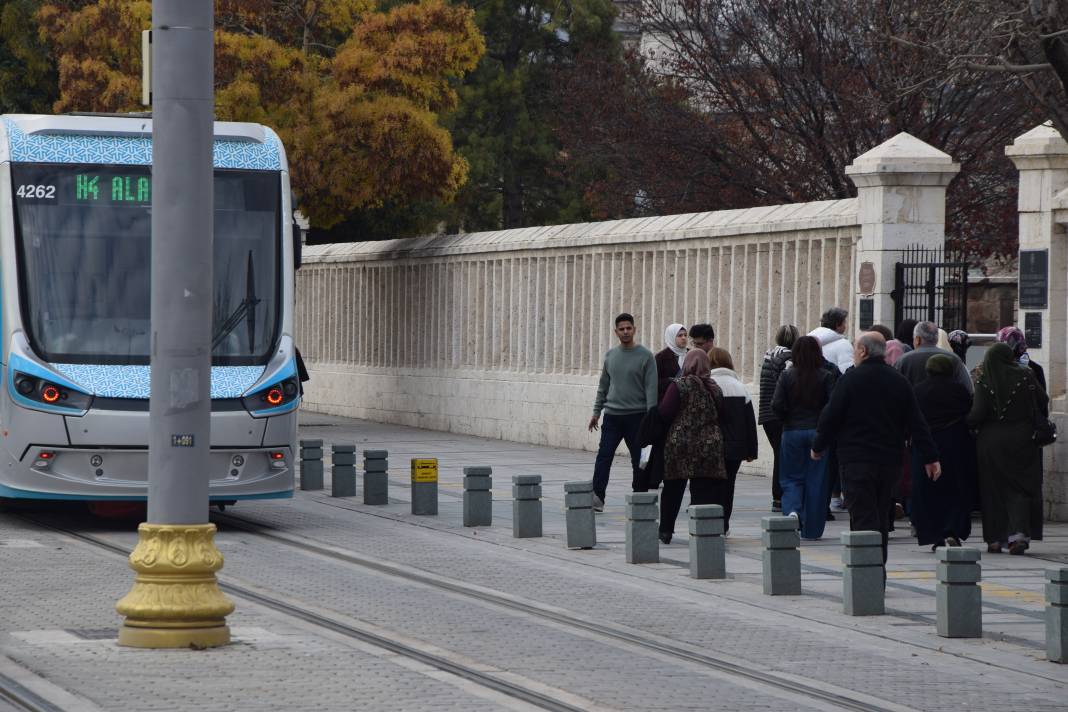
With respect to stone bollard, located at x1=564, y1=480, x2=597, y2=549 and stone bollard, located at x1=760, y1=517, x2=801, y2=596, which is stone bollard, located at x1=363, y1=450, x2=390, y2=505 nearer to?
stone bollard, located at x1=564, y1=480, x2=597, y2=549

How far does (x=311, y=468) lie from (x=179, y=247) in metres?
10.7

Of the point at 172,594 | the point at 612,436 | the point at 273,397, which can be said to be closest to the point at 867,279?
the point at 612,436

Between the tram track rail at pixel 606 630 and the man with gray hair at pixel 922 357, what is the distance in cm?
446

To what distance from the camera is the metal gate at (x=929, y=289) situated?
1872 centimetres

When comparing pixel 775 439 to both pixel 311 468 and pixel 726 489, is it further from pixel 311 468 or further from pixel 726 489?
pixel 311 468

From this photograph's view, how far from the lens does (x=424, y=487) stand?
1714 centimetres

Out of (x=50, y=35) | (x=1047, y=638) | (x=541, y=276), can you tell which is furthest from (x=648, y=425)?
(x=50, y=35)

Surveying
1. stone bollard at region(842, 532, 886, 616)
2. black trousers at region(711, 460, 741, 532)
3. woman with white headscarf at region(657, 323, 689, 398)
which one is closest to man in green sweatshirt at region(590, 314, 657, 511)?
woman with white headscarf at region(657, 323, 689, 398)

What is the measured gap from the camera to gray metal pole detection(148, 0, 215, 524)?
9.38 metres

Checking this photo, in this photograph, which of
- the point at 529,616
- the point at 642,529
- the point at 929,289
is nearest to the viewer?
the point at 529,616

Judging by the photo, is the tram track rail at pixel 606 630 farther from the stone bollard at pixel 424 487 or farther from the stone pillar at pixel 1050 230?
the stone pillar at pixel 1050 230

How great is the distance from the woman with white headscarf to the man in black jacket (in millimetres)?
5440

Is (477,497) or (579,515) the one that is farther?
(477,497)

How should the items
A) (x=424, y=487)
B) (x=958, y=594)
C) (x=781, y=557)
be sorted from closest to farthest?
(x=958, y=594)
(x=781, y=557)
(x=424, y=487)
